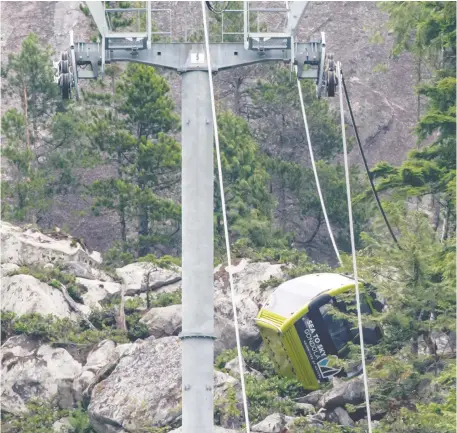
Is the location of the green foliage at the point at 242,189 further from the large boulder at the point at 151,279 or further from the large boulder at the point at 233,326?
the large boulder at the point at 233,326

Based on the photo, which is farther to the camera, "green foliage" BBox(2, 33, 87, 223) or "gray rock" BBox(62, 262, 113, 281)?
"green foliage" BBox(2, 33, 87, 223)

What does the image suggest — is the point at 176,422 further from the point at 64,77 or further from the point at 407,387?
the point at 64,77

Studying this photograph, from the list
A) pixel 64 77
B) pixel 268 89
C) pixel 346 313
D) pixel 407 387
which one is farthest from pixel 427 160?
pixel 268 89

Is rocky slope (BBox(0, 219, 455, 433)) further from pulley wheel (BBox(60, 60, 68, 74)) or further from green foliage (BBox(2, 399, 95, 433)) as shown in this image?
pulley wheel (BBox(60, 60, 68, 74))

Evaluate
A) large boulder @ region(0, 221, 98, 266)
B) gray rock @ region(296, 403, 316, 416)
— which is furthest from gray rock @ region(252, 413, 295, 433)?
large boulder @ region(0, 221, 98, 266)

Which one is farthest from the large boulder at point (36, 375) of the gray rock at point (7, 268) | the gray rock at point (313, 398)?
the gray rock at point (313, 398)

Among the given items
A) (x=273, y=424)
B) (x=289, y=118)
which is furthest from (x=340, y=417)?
(x=289, y=118)
